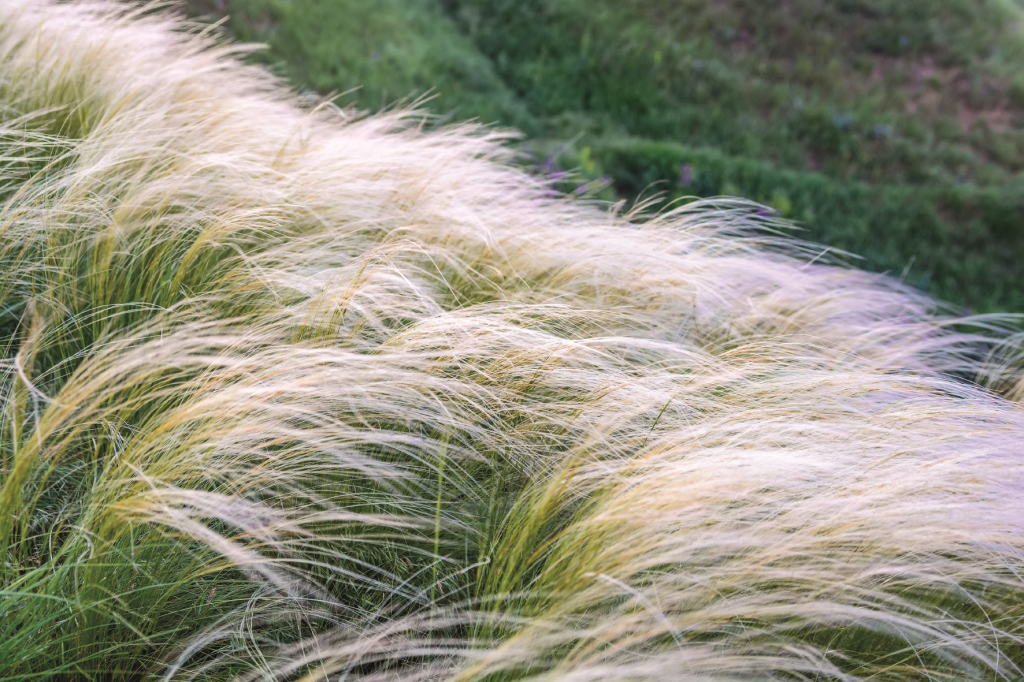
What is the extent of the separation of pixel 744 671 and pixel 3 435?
1.39 meters

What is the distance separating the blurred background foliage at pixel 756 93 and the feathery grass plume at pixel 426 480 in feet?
15.2

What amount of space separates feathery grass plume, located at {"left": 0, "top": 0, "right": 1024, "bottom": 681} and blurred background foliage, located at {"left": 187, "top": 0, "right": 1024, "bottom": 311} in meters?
4.64

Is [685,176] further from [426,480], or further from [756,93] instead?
[426,480]

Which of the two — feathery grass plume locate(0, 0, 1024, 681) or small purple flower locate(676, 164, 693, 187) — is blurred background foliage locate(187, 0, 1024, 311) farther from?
feathery grass plume locate(0, 0, 1024, 681)

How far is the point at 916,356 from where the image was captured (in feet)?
8.80

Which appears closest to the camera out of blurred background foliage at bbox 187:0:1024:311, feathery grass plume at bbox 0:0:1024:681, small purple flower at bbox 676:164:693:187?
feathery grass plume at bbox 0:0:1024:681

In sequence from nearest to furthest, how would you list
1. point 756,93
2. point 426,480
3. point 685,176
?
point 426,480 < point 685,176 < point 756,93

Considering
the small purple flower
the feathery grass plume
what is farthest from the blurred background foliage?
the feathery grass plume

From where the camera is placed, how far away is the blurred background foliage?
7348mm

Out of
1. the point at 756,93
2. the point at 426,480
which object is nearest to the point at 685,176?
the point at 756,93

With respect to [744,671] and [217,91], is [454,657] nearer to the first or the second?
[744,671]

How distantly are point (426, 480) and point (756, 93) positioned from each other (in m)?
9.01

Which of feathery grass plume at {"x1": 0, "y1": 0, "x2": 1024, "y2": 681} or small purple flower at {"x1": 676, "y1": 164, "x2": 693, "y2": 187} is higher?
feathery grass plume at {"x1": 0, "y1": 0, "x2": 1024, "y2": 681}

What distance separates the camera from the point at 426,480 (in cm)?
144
